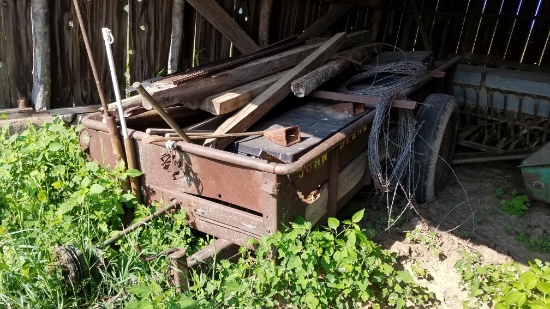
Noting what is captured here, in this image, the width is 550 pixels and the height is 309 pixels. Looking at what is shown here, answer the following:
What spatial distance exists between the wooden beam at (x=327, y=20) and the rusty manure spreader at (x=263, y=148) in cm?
142

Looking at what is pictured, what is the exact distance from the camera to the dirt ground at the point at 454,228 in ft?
11.2

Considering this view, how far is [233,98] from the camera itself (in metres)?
3.18

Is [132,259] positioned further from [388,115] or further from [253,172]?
[388,115]

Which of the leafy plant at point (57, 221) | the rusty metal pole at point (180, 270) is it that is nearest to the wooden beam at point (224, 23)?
the leafy plant at point (57, 221)

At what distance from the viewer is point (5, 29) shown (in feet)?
11.3

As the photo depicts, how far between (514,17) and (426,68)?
9.39 feet

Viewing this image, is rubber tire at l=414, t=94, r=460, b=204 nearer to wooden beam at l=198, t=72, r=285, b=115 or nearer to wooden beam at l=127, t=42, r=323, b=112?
wooden beam at l=127, t=42, r=323, b=112

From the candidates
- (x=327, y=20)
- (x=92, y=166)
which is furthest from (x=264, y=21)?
(x=92, y=166)

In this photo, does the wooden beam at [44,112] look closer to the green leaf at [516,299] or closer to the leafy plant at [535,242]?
the green leaf at [516,299]

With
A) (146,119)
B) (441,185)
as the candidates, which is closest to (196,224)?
(146,119)

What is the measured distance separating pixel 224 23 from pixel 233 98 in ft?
5.88

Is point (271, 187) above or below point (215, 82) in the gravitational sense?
below

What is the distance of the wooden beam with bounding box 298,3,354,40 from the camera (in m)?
5.62

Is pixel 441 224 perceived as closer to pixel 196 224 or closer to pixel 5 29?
pixel 196 224
